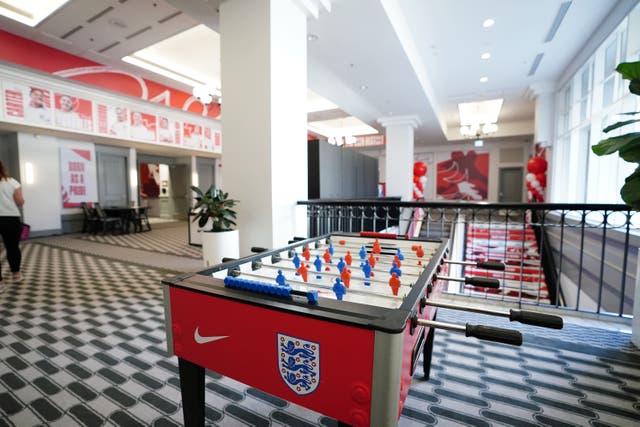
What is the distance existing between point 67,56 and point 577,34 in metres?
9.78

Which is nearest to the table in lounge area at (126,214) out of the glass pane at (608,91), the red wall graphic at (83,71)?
the red wall graphic at (83,71)

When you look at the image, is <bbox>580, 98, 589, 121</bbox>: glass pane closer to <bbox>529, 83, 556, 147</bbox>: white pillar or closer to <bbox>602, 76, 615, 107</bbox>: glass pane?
<bbox>602, 76, 615, 107</bbox>: glass pane

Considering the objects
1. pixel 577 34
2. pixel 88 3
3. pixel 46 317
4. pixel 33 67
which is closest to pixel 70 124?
pixel 33 67

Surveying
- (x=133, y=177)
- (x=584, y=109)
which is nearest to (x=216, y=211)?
(x=584, y=109)

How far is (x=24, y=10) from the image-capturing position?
514 cm

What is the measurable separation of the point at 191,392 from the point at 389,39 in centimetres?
474

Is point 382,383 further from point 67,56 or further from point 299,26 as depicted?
point 67,56

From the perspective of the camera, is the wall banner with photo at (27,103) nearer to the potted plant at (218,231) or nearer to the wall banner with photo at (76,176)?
the wall banner with photo at (76,176)

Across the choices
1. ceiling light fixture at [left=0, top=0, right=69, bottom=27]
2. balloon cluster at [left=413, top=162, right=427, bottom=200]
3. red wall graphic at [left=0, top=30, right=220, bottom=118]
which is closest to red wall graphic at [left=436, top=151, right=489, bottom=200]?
balloon cluster at [left=413, top=162, right=427, bottom=200]

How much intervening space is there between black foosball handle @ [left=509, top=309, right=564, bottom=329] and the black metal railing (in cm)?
139

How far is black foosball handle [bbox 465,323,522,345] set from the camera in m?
0.83

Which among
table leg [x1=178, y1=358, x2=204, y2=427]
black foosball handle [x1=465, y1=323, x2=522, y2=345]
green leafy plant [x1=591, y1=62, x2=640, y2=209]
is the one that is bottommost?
table leg [x1=178, y1=358, x2=204, y2=427]

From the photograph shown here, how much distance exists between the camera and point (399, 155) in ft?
29.5

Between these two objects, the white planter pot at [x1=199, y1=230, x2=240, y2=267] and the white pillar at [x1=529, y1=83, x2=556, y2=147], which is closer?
the white planter pot at [x1=199, y1=230, x2=240, y2=267]
